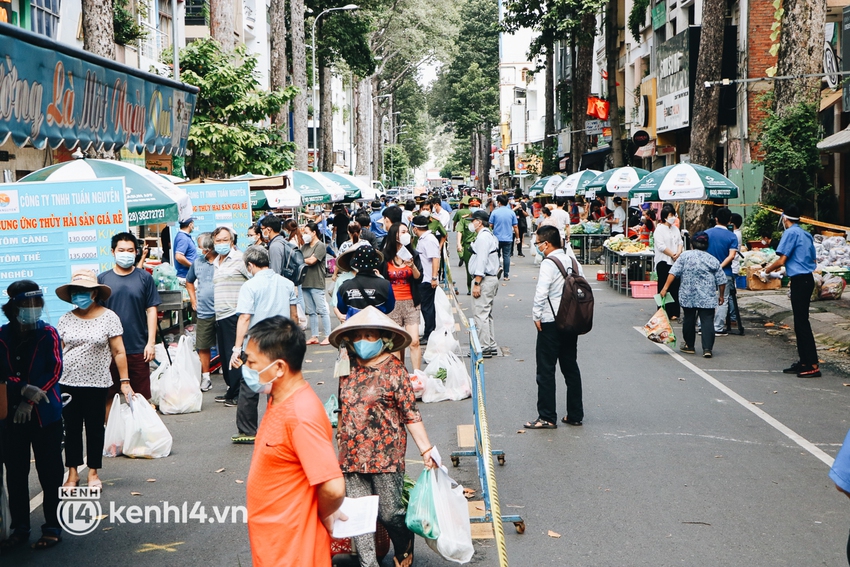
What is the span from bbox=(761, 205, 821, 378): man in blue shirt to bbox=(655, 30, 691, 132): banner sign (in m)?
17.6

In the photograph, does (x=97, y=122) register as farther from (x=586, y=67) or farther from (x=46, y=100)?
(x=586, y=67)

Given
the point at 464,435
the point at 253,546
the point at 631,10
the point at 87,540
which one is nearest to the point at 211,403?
the point at 464,435

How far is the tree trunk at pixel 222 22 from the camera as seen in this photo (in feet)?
74.2

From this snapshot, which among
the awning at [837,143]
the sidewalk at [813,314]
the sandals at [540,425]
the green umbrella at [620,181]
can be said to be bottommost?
the sandals at [540,425]

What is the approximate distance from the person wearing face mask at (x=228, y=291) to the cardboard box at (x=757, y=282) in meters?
12.7

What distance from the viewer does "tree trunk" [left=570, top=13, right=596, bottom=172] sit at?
3572 cm

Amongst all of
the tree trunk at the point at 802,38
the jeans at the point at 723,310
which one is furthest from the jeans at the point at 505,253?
the jeans at the point at 723,310

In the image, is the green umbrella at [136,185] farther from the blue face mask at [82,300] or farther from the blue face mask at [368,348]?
the blue face mask at [368,348]

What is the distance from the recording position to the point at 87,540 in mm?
6477

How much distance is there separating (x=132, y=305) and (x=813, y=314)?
1184 cm

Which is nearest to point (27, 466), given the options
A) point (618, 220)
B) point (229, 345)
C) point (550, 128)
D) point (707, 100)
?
point (229, 345)

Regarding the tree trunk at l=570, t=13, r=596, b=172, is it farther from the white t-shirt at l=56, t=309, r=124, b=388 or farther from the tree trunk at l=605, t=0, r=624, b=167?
the white t-shirt at l=56, t=309, r=124, b=388

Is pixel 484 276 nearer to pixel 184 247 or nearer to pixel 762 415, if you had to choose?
pixel 762 415

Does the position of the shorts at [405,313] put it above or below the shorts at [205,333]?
above
